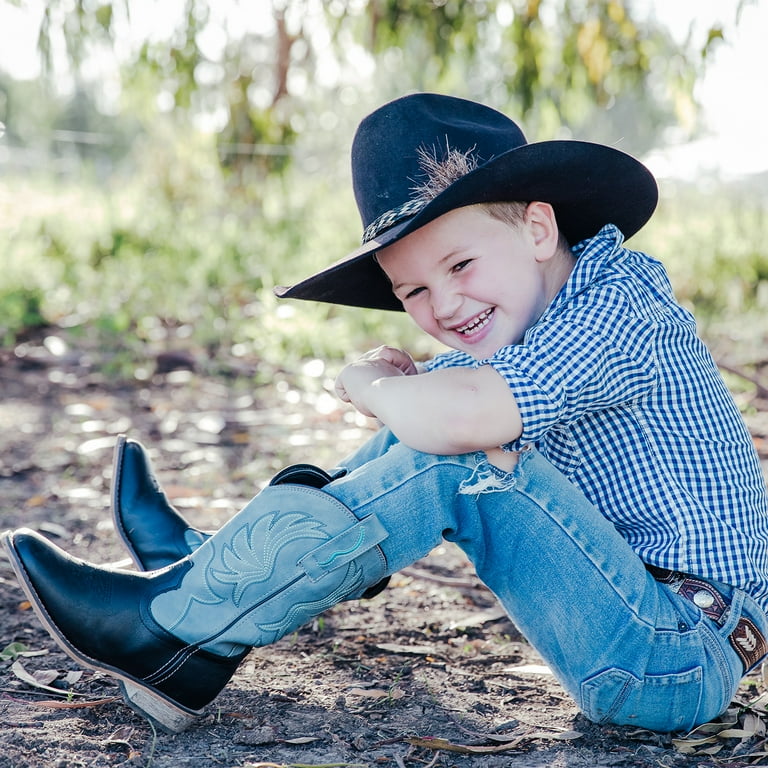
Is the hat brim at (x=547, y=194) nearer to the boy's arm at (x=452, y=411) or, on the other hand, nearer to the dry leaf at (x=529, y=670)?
the boy's arm at (x=452, y=411)

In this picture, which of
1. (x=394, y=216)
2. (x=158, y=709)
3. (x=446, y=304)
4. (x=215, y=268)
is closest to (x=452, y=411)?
(x=446, y=304)

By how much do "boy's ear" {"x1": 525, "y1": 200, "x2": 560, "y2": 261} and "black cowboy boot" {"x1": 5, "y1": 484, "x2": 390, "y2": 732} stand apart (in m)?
0.62

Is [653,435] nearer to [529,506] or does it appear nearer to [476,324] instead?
[529,506]

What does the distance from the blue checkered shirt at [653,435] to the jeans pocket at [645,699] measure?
19 centimetres

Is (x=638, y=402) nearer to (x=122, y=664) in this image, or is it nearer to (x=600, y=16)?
(x=122, y=664)

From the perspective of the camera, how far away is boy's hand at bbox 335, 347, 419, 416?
1.85 meters

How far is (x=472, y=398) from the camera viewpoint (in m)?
1.51

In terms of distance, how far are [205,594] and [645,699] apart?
2.55 feet

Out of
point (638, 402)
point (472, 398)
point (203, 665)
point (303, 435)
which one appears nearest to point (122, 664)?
point (203, 665)

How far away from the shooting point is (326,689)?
73.4 inches

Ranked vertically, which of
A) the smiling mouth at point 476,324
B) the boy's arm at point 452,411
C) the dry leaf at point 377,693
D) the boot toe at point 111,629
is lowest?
the dry leaf at point 377,693

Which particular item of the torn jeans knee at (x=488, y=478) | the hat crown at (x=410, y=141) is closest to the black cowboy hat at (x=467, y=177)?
the hat crown at (x=410, y=141)

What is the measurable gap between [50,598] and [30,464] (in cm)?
183

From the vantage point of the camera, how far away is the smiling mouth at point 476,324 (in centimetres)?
178
